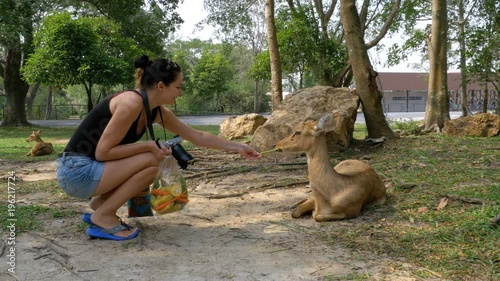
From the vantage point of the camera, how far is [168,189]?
3504 mm

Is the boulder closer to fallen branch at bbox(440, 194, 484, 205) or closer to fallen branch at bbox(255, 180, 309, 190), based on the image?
fallen branch at bbox(255, 180, 309, 190)

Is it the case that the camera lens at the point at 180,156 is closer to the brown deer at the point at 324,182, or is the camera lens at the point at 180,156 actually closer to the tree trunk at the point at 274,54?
the brown deer at the point at 324,182

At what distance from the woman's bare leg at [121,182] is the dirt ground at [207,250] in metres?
0.18

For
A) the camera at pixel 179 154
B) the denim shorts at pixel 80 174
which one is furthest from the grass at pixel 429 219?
the camera at pixel 179 154

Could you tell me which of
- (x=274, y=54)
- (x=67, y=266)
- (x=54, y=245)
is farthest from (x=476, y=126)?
(x=67, y=266)

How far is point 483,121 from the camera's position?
10.1 meters

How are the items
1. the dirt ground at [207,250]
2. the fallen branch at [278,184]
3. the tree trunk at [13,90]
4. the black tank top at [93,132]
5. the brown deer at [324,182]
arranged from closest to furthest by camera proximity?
the dirt ground at [207,250]
the black tank top at [93,132]
the brown deer at [324,182]
the fallen branch at [278,184]
the tree trunk at [13,90]

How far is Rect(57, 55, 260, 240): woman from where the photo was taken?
3.38m

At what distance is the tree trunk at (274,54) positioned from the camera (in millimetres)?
11625

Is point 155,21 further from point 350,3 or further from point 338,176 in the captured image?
point 338,176

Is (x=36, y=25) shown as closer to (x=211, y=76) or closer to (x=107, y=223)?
(x=107, y=223)

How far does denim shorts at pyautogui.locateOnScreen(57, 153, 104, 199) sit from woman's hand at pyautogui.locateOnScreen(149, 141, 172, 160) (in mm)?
373

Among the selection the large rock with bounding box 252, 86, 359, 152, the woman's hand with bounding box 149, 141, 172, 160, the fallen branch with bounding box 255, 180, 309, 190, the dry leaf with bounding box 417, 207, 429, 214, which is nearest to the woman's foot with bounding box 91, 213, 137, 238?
the woman's hand with bounding box 149, 141, 172, 160

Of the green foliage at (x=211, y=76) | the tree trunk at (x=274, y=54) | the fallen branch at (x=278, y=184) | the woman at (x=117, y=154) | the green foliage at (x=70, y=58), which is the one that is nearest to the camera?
the woman at (x=117, y=154)
